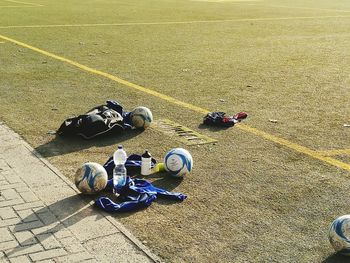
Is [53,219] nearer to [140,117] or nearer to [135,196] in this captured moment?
[135,196]

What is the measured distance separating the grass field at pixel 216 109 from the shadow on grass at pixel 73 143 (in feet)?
0.11

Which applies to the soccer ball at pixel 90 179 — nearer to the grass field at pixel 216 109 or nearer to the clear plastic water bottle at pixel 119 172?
the clear plastic water bottle at pixel 119 172

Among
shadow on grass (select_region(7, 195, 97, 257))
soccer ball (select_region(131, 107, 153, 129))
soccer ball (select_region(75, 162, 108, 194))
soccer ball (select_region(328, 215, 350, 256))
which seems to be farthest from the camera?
soccer ball (select_region(131, 107, 153, 129))

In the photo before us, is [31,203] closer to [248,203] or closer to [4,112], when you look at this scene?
[248,203]

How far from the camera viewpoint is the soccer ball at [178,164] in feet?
21.3

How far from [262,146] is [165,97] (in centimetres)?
295

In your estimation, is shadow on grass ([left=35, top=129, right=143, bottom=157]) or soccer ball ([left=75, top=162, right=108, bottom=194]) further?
shadow on grass ([left=35, top=129, right=143, bottom=157])

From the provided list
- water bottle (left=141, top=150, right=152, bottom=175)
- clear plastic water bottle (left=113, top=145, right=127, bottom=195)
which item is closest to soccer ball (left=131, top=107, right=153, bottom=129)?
water bottle (left=141, top=150, right=152, bottom=175)

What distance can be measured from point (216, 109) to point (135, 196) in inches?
151

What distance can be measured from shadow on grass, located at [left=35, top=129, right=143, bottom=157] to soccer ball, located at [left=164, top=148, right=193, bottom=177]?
135cm

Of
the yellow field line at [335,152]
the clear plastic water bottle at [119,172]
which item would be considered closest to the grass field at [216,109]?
the yellow field line at [335,152]

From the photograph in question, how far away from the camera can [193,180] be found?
21.5 feet

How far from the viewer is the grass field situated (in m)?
5.42

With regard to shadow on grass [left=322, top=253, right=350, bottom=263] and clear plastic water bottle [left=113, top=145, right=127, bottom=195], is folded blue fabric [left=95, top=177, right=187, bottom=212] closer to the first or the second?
clear plastic water bottle [left=113, top=145, right=127, bottom=195]
